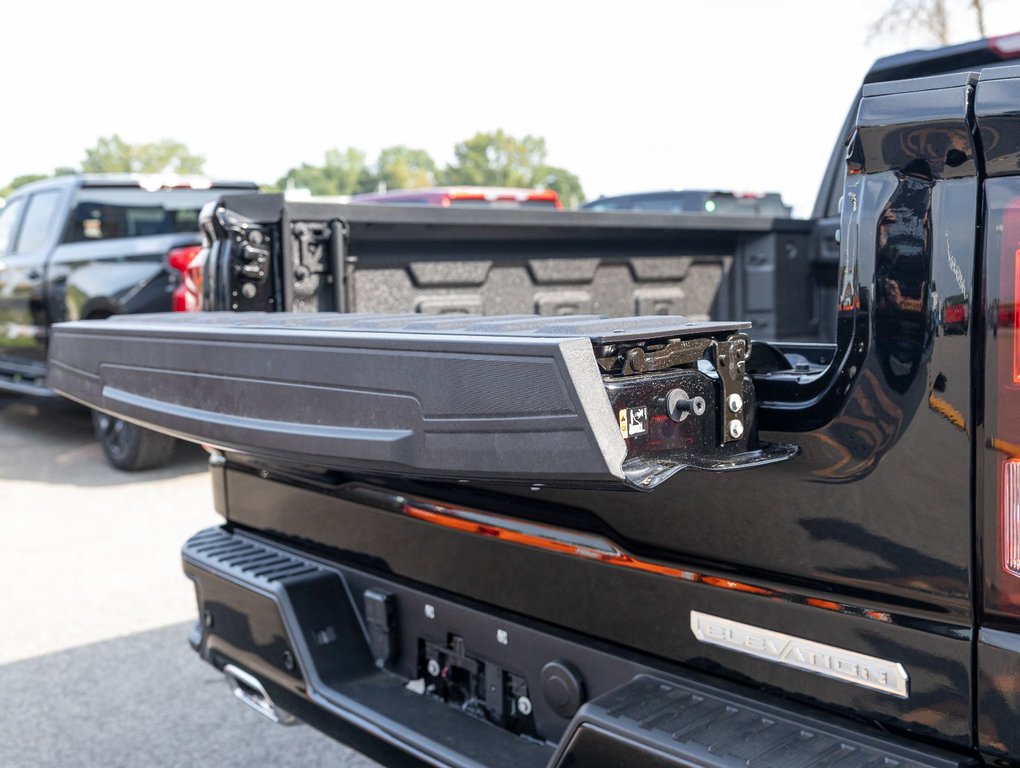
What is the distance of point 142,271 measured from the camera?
22.6ft

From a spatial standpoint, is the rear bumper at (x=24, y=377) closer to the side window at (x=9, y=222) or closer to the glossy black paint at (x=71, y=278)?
the glossy black paint at (x=71, y=278)

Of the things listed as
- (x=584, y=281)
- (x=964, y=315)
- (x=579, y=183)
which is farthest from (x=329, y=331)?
(x=579, y=183)

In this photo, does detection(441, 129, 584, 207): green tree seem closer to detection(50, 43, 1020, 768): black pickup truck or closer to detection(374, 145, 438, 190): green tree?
detection(374, 145, 438, 190): green tree

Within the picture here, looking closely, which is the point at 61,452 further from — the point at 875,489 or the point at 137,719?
the point at 875,489

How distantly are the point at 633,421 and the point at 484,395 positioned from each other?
0.65 ft

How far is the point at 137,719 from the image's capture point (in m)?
3.31

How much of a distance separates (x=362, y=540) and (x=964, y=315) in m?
1.44

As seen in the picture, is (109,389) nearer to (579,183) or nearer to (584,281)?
(584,281)

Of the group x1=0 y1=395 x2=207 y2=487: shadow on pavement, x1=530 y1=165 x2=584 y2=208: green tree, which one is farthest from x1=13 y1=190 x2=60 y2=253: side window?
x1=530 y1=165 x2=584 y2=208: green tree

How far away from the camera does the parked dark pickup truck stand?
683 cm

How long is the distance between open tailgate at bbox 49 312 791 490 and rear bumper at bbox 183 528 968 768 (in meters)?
0.42

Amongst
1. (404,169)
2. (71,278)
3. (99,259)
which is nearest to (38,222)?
(71,278)

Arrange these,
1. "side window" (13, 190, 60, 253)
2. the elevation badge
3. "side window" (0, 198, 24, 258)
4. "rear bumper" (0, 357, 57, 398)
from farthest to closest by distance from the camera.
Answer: "side window" (0, 198, 24, 258), "rear bumper" (0, 357, 57, 398), "side window" (13, 190, 60, 253), the elevation badge

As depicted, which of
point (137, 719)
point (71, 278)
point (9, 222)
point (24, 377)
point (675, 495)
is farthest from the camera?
point (9, 222)
